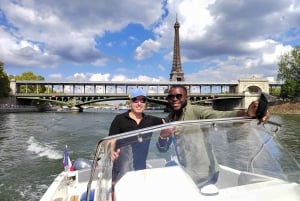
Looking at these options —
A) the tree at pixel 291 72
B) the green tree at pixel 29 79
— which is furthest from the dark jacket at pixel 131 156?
the green tree at pixel 29 79

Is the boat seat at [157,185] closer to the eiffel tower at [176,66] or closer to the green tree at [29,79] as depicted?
the green tree at [29,79]

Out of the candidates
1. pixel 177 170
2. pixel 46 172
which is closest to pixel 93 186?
pixel 177 170

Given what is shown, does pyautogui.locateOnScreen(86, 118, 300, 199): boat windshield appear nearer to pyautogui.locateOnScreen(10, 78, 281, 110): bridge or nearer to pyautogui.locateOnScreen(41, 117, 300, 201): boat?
pyautogui.locateOnScreen(41, 117, 300, 201): boat

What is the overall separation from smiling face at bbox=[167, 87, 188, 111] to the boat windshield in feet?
2.09

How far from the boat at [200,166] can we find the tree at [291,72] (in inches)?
2892

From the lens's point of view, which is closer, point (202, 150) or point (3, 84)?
point (202, 150)

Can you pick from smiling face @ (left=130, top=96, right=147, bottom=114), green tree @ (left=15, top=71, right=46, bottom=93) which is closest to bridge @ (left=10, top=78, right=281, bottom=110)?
green tree @ (left=15, top=71, right=46, bottom=93)

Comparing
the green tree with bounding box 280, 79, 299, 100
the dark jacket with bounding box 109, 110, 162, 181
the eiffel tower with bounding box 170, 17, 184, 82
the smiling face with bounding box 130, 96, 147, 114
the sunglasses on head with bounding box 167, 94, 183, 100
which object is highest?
the eiffel tower with bounding box 170, 17, 184, 82

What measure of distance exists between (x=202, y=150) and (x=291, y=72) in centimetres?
7595

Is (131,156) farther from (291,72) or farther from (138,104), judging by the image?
(291,72)

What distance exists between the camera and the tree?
71000 millimetres

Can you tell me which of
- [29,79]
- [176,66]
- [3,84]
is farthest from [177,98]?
[176,66]

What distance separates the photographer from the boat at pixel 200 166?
2.54 metres

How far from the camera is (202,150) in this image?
2938mm
